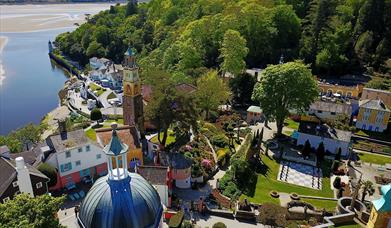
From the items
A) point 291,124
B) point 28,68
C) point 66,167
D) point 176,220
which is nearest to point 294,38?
point 291,124

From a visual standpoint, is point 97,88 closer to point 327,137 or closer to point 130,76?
point 130,76

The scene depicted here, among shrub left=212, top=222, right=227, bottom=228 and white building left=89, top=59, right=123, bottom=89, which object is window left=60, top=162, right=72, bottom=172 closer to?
shrub left=212, top=222, right=227, bottom=228

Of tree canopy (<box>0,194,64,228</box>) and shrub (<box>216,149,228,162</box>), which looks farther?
shrub (<box>216,149,228,162</box>)

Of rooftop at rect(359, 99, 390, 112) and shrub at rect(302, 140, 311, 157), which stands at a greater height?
rooftop at rect(359, 99, 390, 112)

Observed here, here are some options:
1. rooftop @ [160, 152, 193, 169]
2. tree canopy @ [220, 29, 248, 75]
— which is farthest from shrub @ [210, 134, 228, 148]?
tree canopy @ [220, 29, 248, 75]

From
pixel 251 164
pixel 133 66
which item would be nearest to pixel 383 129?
pixel 251 164

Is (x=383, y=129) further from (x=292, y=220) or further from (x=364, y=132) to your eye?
(x=292, y=220)

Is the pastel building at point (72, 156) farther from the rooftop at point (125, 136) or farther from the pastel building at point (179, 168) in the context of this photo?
the pastel building at point (179, 168)
